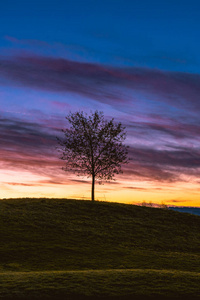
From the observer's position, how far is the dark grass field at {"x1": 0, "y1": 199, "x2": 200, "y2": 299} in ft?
46.6

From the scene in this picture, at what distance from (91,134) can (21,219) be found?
1775 centimetres

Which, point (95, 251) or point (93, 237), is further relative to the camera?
point (93, 237)

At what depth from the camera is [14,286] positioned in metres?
14.0

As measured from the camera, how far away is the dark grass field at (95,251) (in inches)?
559

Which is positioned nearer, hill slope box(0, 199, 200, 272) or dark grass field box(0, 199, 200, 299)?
dark grass field box(0, 199, 200, 299)

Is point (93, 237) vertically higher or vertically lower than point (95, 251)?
higher

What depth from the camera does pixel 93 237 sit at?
28203mm

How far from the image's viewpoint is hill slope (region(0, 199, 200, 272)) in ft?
69.7

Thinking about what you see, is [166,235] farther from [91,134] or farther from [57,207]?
[91,134]

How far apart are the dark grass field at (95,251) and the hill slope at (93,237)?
61 mm

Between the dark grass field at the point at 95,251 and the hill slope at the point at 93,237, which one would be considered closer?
the dark grass field at the point at 95,251

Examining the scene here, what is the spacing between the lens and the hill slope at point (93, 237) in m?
21.2

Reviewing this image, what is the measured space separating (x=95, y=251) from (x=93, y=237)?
13.8 feet

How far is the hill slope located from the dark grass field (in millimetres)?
61
